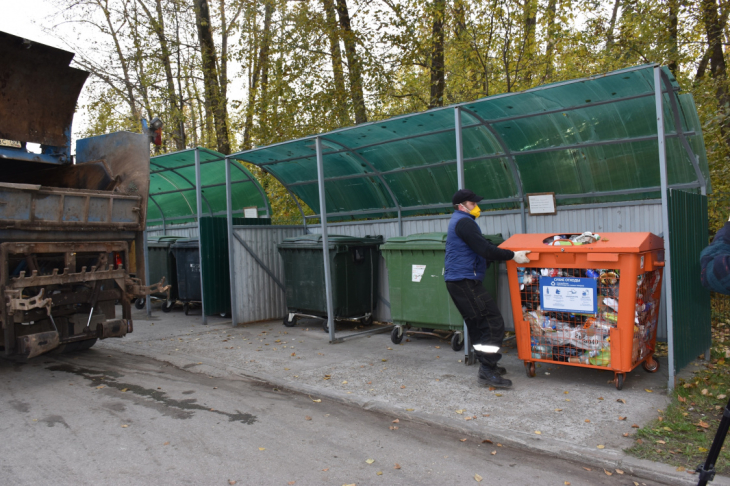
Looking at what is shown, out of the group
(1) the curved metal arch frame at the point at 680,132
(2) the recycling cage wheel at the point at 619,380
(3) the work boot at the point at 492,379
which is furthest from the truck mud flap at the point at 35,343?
(1) the curved metal arch frame at the point at 680,132

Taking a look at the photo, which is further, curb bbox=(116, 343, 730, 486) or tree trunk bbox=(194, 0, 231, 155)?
tree trunk bbox=(194, 0, 231, 155)

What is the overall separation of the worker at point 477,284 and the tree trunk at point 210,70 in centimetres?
1227

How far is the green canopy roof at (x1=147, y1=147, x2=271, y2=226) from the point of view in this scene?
1002cm

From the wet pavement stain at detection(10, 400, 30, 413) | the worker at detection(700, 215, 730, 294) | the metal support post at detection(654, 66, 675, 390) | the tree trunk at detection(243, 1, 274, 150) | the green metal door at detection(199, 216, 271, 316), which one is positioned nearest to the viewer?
the worker at detection(700, 215, 730, 294)

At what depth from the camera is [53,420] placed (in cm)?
441

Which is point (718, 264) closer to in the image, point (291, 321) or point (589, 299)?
point (589, 299)

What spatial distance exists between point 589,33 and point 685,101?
704 centimetres

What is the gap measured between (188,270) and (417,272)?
5.06 meters

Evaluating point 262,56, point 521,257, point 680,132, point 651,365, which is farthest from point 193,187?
point 651,365

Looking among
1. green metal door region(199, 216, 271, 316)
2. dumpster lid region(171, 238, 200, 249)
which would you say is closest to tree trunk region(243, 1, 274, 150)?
dumpster lid region(171, 238, 200, 249)

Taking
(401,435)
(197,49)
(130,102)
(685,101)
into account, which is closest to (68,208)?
(401,435)

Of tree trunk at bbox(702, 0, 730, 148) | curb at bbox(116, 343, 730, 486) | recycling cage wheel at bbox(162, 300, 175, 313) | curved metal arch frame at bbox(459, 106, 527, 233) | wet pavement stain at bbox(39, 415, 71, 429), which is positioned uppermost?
tree trunk at bbox(702, 0, 730, 148)

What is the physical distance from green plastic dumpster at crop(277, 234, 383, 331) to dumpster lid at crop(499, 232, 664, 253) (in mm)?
3077

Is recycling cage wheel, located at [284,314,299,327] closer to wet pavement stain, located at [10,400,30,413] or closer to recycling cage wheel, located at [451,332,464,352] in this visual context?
recycling cage wheel, located at [451,332,464,352]
